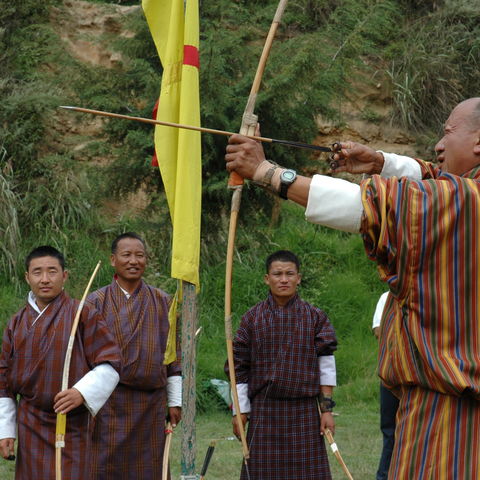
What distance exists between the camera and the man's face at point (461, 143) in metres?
2.58

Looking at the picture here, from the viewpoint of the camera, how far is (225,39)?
8602 millimetres

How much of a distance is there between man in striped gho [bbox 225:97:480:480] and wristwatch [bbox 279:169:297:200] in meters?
0.08

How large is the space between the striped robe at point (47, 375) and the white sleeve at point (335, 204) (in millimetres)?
2109

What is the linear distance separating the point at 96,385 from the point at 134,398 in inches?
35.8

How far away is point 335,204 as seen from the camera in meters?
2.38

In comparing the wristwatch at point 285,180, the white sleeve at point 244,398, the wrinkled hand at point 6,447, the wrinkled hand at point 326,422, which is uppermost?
the wristwatch at point 285,180

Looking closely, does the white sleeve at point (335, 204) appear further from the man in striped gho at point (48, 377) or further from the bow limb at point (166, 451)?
the bow limb at point (166, 451)

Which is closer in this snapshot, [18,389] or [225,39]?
[18,389]

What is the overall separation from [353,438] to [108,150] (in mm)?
4293

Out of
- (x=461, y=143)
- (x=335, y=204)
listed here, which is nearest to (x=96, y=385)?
(x=335, y=204)

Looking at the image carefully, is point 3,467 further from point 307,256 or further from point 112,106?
point 307,256

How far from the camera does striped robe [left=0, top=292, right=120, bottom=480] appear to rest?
4172 millimetres

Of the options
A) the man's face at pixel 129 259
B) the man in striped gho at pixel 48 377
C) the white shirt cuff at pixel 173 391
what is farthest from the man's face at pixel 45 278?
the white shirt cuff at pixel 173 391

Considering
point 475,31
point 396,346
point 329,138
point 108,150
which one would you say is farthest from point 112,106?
point 396,346
